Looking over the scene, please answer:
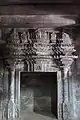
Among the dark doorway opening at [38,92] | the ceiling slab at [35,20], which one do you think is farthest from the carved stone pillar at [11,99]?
the ceiling slab at [35,20]

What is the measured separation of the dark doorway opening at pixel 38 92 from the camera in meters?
4.62

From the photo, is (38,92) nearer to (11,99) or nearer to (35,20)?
(11,99)

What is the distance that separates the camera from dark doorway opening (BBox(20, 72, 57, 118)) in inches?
182

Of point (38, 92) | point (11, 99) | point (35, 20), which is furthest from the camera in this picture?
point (38, 92)

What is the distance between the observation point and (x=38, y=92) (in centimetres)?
470

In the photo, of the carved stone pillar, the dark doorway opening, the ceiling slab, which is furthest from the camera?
the dark doorway opening

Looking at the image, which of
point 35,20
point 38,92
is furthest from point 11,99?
point 35,20

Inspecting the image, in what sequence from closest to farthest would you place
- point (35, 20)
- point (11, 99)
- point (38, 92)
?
point (35, 20), point (11, 99), point (38, 92)

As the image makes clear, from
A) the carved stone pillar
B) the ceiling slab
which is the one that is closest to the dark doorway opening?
the carved stone pillar

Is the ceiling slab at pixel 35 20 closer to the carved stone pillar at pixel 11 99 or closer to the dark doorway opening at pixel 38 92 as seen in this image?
the carved stone pillar at pixel 11 99

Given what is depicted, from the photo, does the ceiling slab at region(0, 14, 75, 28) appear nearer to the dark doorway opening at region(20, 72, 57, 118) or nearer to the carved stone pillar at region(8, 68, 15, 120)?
the carved stone pillar at region(8, 68, 15, 120)

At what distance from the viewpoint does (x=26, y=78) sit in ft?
15.1

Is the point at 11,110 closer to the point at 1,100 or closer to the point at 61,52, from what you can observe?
the point at 1,100

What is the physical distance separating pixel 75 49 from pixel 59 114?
1.41m
